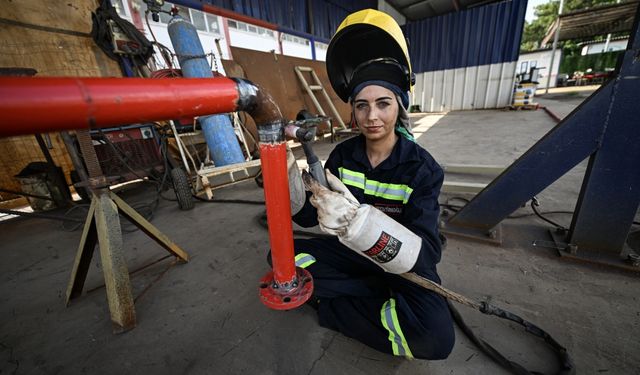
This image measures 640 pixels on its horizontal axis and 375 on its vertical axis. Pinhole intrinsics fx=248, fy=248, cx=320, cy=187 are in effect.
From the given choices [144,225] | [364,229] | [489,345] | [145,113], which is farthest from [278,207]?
[144,225]

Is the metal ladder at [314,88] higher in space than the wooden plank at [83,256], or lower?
higher

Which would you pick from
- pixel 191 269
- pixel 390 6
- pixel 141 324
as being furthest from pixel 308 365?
pixel 390 6

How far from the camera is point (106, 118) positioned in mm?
464

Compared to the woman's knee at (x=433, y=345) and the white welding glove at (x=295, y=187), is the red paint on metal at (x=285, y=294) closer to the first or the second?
the white welding glove at (x=295, y=187)

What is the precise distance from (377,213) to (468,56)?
1170 centimetres

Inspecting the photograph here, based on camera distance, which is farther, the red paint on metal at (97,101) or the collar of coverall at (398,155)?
the collar of coverall at (398,155)

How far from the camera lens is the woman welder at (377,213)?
0.85m

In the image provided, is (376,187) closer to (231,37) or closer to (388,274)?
(388,274)

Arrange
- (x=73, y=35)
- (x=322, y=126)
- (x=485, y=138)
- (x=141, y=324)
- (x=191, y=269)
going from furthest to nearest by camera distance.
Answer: (x=322, y=126)
(x=485, y=138)
(x=73, y=35)
(x=191, y=269)
(x=141, y=324)

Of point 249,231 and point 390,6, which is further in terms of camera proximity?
point 390,6

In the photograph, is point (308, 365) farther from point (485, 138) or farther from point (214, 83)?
point (485, 138)

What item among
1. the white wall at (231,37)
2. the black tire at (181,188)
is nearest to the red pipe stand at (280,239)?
the black tire at (181,188)

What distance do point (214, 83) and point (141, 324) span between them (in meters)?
1.35

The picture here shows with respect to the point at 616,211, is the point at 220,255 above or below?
below
